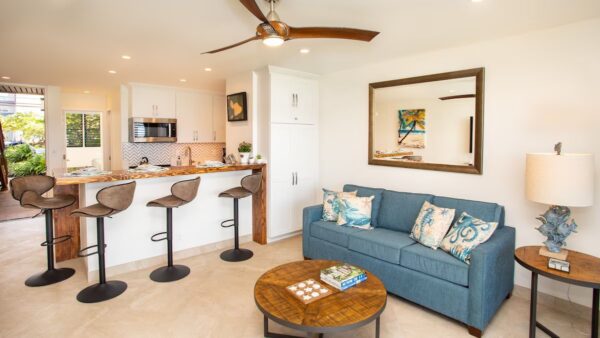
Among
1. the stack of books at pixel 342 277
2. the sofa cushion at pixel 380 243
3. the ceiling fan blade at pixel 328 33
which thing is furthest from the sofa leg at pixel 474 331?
the ceiling fan blade at pixel 328 33

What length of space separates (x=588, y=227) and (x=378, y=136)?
227 cm

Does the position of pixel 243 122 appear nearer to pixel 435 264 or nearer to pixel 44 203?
pixel 44 203

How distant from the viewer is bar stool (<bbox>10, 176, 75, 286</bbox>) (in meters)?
3.16

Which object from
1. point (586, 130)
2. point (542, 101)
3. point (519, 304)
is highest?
point (542, 101)

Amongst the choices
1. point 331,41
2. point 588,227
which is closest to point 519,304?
point 588,227

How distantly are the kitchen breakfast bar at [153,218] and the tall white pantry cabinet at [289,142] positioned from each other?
0.21 metres

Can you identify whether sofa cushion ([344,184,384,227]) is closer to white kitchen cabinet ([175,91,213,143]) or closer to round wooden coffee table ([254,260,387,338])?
round wooden coffee table ([254,260,387,338])


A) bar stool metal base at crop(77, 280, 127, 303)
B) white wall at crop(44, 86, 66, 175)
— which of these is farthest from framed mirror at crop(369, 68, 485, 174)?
white wall at crop(44, 86, 66, 175)

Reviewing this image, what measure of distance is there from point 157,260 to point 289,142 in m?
2.26

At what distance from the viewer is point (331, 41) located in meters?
3.28

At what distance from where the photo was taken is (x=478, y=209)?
3.07 m

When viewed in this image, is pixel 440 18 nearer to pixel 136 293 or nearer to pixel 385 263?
pixel 385 263

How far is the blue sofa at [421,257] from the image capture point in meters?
2.44

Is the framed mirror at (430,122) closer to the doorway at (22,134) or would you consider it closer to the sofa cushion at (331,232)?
the sofa cushion at (331,232)
